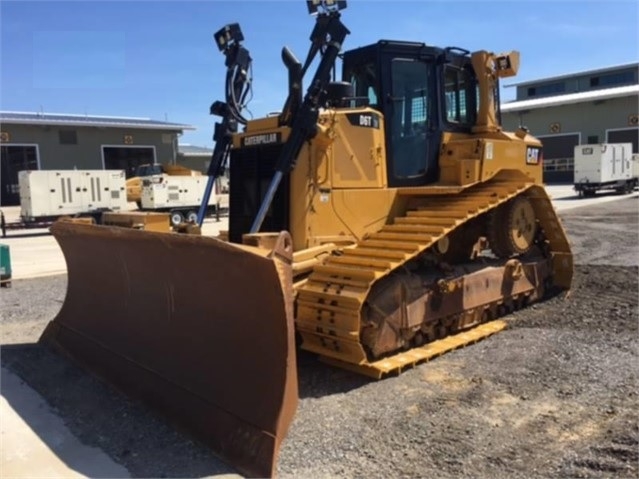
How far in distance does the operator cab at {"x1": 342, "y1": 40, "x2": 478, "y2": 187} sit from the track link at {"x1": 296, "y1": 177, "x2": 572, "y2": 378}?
45 centimetres

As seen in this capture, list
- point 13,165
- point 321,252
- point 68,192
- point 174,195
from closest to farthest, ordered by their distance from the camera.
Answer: point 321,252 → point 68,192 → point 174,195 → point 13,165

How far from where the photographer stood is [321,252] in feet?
18.0

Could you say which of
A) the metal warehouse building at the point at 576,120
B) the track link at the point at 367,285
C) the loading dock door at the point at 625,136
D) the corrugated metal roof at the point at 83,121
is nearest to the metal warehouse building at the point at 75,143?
the corrugated metal roof at the point at 83,121

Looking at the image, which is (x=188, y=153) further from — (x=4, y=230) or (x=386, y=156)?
(x=386, y=156)

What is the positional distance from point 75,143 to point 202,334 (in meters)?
31.2

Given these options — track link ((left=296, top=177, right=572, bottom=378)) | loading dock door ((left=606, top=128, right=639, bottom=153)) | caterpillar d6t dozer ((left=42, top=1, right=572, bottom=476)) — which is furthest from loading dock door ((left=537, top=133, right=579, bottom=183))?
track link ((left=296, top=177, right=572, bottom=378))

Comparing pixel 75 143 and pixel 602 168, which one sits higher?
pixel 75 143

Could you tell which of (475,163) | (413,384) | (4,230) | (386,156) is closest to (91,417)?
(413,384)

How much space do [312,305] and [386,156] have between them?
1881 millimetres

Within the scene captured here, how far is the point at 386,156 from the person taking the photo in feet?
19.8

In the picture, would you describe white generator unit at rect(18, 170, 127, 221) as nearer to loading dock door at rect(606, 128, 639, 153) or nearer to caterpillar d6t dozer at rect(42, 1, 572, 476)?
caterpillar d6t dozer at rect(42, 1, 572, 476)

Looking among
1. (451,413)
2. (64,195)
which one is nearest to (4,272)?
(451,413)

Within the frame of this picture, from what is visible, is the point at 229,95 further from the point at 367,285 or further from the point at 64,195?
the point at 64,195

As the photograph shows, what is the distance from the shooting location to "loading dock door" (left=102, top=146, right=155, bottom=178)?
1341 inches
